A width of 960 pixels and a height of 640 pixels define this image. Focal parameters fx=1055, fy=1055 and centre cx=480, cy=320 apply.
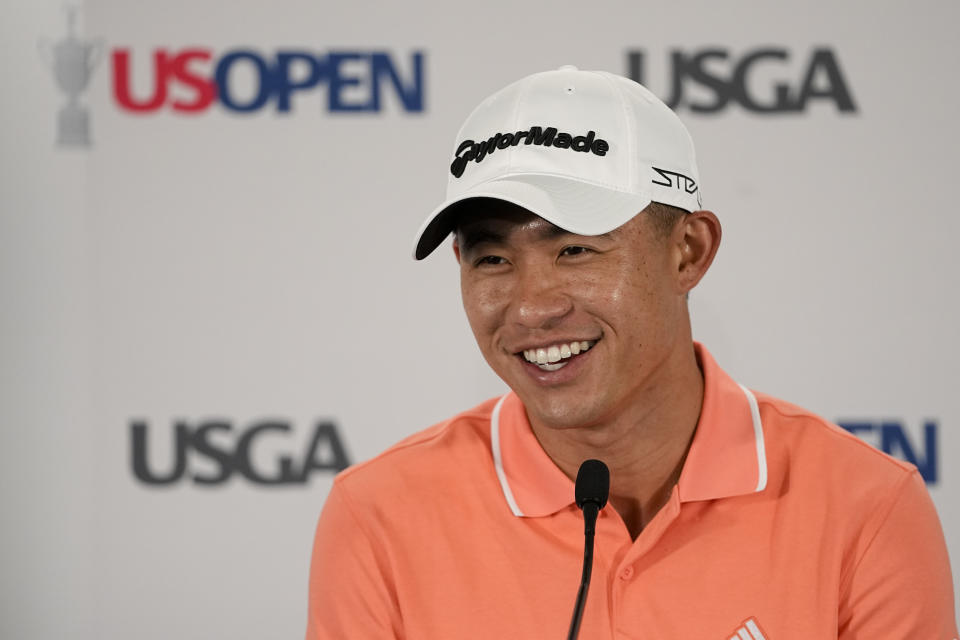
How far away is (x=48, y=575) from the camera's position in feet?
7.05

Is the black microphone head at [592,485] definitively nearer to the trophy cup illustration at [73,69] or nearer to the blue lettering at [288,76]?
the blue lettering at [288,76]

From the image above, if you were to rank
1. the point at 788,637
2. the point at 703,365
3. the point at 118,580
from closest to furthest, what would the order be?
1. the point at 788,637
2. the point at 703,365
3. the point at 118,580

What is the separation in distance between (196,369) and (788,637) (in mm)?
1334

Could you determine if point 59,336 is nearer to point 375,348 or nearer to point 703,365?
point 375,348

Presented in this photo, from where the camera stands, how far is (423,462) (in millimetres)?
1457

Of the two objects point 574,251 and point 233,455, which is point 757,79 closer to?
point 574,251

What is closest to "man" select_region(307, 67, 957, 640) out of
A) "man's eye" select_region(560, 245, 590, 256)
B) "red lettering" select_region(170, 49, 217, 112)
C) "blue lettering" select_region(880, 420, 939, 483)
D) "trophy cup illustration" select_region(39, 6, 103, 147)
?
"man's eye" select_region(560, 245, 590, 256)

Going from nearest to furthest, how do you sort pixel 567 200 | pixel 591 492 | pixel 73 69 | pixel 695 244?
pixel 591 492 < pixel 567 200 < pixel 695 244 < pixel 73 69

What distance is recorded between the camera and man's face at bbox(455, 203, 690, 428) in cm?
126

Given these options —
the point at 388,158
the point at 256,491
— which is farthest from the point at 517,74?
the point at 256,491

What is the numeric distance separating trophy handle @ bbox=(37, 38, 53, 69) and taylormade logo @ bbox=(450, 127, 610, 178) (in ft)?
4.05

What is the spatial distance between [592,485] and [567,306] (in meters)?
0.24

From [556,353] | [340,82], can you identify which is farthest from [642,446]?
[340,82]

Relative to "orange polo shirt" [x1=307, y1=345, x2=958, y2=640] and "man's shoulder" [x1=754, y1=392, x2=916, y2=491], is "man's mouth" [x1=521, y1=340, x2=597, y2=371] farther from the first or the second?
"man's shoulder" [x1=754, y1=392, x2=916, y2=491]
